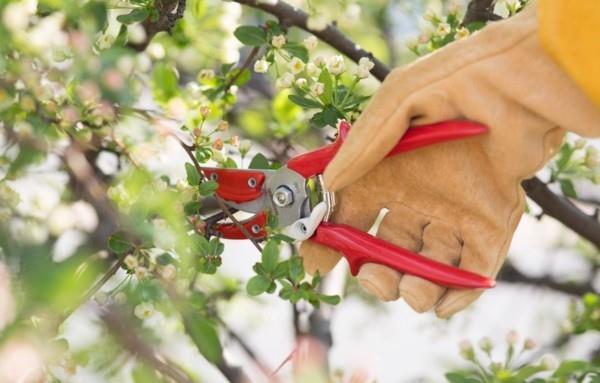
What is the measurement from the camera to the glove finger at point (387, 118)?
1.06 metres

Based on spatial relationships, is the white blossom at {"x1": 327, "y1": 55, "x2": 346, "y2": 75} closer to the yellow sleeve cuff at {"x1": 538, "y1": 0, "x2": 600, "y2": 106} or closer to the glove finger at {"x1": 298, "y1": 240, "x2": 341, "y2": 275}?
the glove finger at {"x1": 298, "y1": 240, "x2": 341, "y2": 275}

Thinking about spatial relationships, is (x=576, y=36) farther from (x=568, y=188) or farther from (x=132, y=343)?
(x=568, y=188)

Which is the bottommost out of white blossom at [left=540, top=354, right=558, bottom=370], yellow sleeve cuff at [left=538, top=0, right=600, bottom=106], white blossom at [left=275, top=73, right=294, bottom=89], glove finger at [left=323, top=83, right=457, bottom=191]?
white blossom at [left=540, top=354, right=558, bottom=370]

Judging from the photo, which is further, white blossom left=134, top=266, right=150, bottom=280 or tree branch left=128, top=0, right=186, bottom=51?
tree branch left=128, top=0, right=186, bottom=51

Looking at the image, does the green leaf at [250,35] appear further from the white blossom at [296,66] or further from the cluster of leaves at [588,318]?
the cluster of leaves at [588,318]

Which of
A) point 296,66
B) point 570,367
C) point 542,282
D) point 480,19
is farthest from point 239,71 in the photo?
point 542,282

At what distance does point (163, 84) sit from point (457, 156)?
0.48 m

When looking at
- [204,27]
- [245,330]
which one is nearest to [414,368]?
[245,330]

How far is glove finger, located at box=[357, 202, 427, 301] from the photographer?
117cm

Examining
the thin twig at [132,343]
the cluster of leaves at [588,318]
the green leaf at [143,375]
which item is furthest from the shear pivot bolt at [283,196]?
the cluster of leaves at [588,318]

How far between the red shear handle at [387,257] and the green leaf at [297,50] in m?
0.26

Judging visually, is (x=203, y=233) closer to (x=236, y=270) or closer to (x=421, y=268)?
(x=421, y=268)

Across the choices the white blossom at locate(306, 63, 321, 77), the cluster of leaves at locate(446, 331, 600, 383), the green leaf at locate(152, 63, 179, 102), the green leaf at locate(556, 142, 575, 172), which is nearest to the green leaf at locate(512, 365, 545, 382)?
the cluster of leaves at locate(446, 331, 600, 383)

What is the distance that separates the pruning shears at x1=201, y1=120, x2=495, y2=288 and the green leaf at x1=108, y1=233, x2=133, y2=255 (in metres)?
0.10
